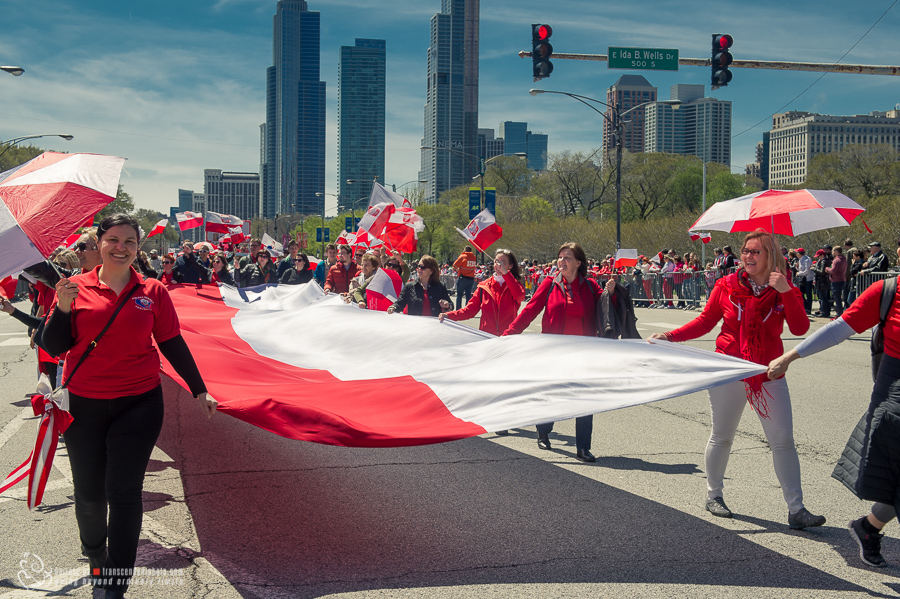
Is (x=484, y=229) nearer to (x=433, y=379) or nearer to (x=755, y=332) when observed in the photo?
(x=433, y=379)

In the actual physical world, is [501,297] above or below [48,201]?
below

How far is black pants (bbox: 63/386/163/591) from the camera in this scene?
12.4 ft

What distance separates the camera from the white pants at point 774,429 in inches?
196

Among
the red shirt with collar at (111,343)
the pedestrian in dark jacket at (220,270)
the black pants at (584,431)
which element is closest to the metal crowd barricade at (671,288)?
the pedestrian in dark jacket at (220,270)

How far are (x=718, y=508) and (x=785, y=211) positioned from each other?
2170mm

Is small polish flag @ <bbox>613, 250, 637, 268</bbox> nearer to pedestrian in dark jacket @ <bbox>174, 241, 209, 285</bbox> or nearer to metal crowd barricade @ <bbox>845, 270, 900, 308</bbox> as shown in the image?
metal crowd barricade @ <bbox>845, 270, 900, 308</bbox>

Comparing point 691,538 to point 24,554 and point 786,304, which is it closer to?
point 786,304

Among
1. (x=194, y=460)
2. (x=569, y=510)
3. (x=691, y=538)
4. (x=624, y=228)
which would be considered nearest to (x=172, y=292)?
(x=194, y=460)

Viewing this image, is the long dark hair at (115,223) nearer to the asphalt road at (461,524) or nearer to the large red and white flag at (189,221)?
the asphalt road at (461,524)

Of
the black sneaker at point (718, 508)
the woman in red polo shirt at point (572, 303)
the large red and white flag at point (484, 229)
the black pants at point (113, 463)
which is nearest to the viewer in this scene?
the black pants at point (113, 463)

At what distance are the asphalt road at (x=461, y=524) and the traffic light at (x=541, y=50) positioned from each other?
31.3 ft

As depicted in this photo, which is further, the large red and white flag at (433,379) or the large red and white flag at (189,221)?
the large red and white flag at (189,221)

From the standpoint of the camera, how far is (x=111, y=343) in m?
3.85

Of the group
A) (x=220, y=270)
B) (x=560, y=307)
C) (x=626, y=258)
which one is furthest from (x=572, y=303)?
(x=626, y=258)
